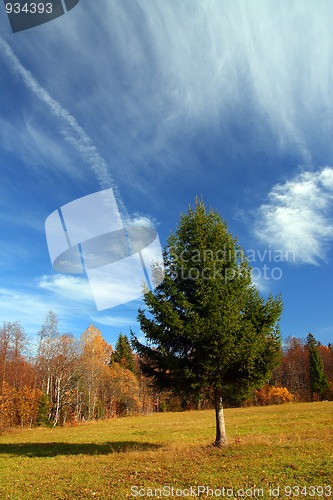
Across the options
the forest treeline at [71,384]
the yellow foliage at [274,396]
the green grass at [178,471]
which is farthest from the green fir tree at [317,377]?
the green grass at [178,471]

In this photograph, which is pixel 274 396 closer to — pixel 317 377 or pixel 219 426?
pixel 317 377

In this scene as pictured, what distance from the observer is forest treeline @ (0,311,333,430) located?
4347 centimetres

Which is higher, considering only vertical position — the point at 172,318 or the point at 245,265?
the point at 245,265

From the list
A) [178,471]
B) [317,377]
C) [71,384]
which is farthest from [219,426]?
[317,377]

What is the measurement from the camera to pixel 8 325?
50594 millimetres

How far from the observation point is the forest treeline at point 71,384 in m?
43.5

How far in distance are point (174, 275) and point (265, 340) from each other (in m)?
5.56

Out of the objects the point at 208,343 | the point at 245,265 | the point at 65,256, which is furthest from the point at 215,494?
the point at 245,265

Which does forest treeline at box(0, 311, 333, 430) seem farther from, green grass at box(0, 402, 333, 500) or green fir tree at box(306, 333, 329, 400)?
green grass at box(0, 402, 333, 500)

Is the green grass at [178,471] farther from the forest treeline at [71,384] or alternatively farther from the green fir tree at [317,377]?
the green fir tree at [317,377]

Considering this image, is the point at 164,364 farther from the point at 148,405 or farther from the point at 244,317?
the point at 148,405

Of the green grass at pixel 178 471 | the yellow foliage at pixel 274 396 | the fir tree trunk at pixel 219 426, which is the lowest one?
the yellow foliage at pixel 274 396

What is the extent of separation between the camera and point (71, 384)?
5491 centimetres

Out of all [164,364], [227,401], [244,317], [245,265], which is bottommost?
[227,401]
